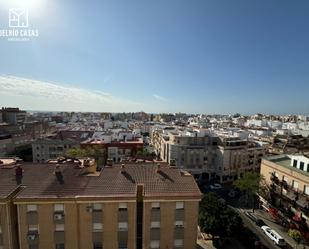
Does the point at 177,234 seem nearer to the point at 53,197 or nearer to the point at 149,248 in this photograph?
the point at 149,248

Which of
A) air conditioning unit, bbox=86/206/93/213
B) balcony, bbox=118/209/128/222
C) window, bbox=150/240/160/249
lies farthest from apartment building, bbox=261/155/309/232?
air conditioning unit, bbox=86/206/93/213

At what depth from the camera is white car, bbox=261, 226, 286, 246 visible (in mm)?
31188

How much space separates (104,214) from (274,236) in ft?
81.6

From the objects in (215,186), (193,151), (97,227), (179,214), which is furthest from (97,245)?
(193,151)

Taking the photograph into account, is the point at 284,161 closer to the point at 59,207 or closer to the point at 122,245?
the point at 122,245

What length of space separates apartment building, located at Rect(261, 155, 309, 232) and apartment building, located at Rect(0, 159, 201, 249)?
20.3m

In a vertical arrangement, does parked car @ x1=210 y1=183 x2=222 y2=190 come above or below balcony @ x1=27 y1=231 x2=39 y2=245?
below

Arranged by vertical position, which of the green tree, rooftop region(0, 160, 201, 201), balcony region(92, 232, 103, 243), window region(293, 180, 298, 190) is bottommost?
the green tree

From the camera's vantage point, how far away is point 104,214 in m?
20.9

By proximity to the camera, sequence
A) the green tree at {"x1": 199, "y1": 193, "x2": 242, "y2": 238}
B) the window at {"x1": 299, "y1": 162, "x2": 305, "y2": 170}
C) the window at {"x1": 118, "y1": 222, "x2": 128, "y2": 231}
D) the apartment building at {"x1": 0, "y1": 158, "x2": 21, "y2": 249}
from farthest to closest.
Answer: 1. the window at {"x1": 299, "y1": 162, "x2": 305, "y2": 170}
2. the green tree at {"x1": 199, "y1": 193, "x2": 242, "y2": 238}
3. the window at {"x1": 118, "y1": 222, "x2": 128, "y2": 231}
4. the apartment building at {"x1": 0, "y1": 158, "x2": 21, "y2": 249}

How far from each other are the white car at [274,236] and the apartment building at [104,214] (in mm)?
16569

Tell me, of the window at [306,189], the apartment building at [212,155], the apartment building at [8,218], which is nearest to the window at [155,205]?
the apartment building at [8,218]

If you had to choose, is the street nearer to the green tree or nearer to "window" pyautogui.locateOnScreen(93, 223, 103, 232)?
the green tree

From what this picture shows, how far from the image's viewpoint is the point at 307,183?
3222 cm
